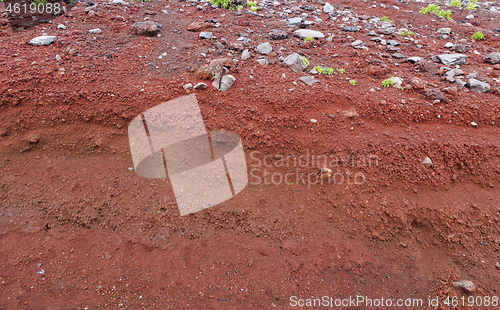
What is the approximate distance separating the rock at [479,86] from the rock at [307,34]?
10.4ft

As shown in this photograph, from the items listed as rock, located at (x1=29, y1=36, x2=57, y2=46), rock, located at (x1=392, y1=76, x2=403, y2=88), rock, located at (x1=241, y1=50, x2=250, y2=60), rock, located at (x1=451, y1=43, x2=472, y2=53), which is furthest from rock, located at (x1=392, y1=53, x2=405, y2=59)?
rock, located at (x1=29, y1=36, x2=57, y2=46)

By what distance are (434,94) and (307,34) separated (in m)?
3.03

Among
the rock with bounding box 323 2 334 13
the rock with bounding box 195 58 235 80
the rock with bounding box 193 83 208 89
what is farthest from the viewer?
the rock with bounding box 323 2 334 13

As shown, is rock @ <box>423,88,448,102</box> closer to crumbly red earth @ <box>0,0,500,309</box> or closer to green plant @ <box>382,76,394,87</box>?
crumbly red earth @ <box>0,0,500,309</box>

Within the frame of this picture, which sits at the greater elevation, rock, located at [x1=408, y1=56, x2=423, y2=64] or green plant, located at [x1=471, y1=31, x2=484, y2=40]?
green plant, located at [x1=471, y1=31, x2=484, y2=40]

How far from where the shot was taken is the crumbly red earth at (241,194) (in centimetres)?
327

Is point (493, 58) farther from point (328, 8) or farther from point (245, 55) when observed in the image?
point (245, 55)

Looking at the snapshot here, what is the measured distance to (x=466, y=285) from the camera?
10.8 ft

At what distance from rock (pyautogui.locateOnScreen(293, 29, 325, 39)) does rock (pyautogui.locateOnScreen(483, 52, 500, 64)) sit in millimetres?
3662

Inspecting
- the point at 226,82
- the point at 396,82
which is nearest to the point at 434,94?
the point at 396,82

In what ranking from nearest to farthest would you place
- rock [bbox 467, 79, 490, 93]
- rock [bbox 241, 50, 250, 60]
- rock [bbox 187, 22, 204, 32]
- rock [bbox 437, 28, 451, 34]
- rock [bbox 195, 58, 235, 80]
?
rock [bbox 195, 58, 235, 80], rock [bbox 467, 79, 490, 93], rock [bbox 241, 50, 250, 60], rock [bbox 187, 22, 204, 32], rock [bbox 437, 28, 451, 34]

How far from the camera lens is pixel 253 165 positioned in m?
4.20

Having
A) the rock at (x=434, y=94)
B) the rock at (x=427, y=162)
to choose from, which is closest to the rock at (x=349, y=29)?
the rock at (x=434, y=94)

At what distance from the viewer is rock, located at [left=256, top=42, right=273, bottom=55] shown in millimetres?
5402
